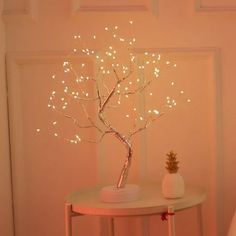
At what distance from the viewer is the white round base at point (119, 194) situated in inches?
68.4

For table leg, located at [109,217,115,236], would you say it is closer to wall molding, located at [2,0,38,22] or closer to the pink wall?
the pink wall

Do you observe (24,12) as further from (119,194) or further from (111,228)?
(111,228)

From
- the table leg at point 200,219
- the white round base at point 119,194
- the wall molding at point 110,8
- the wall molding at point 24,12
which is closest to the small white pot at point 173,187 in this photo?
the white round base at point 119,194

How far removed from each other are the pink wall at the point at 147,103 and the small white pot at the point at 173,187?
34cm

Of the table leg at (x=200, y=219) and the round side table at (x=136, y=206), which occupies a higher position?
the round side table at (x=136, y=206)

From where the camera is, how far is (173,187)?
1760 mm

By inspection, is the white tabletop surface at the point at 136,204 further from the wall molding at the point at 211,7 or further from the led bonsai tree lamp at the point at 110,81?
the wall molding at the point at 211,7

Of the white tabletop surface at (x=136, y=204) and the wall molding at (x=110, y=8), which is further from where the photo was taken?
the wall molding at (x=110, y=8)

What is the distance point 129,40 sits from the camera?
6.89ft

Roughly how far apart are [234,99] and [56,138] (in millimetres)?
804

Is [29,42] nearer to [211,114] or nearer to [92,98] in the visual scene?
[92,98]

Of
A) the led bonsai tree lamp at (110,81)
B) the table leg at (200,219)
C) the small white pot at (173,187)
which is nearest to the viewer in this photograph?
the small white pot at (173,187)

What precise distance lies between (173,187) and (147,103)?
486mm

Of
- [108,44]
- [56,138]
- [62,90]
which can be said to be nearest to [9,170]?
[56,138]
